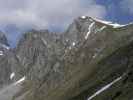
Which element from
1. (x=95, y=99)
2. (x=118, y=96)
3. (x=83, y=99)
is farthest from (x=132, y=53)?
(x=118, y=96)

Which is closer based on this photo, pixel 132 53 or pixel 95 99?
pixel 95 99

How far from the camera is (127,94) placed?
96875 mm

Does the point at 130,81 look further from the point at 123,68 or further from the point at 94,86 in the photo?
the point at 94,86

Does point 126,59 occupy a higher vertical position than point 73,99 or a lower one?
higher

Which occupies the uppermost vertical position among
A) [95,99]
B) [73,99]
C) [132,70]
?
[132,70]

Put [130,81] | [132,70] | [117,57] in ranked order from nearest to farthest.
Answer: [130,81] → [132,70] → [117,57]

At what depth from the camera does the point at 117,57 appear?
646 feet

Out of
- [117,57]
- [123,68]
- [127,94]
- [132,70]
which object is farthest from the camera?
[117,57]

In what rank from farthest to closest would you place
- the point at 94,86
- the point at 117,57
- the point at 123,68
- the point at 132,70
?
the point at 117,57 < the point at 94,86 < the point at 123,68 < the point at 132,70

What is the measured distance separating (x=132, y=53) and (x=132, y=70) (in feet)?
183

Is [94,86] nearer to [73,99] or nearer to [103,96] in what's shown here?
[73,99]

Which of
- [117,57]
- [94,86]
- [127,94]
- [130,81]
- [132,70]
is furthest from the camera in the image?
[117,57]

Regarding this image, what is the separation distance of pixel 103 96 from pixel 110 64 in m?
80.7

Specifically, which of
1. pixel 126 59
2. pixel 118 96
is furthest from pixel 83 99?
pixel 118 96
